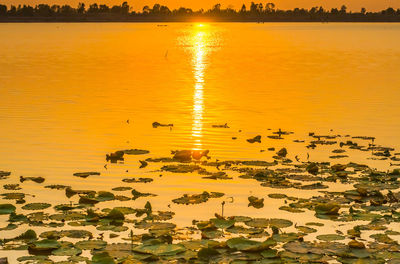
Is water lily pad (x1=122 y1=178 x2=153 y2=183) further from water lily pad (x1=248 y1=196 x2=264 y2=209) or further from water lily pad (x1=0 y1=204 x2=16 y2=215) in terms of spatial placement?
water lily pad (x1=0 y1=204 x2=16 y2=215)

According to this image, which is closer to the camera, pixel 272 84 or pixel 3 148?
pixel 3 148

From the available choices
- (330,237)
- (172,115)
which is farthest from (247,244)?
(172,115)

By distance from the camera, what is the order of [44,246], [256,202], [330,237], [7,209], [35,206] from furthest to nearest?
[256,202]
[35,206]
[7,209]
[330,237]
[44,246]

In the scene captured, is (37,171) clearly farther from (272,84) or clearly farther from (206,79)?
(206,79)

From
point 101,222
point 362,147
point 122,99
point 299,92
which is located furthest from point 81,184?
point 299,92

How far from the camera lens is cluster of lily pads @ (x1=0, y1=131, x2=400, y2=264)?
9391 mm

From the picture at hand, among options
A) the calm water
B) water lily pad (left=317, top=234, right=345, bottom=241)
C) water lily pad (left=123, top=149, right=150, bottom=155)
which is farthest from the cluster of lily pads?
water lily pad (left=123, top=149, right=150, bottom=155)

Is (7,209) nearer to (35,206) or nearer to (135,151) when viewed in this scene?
(35,206)

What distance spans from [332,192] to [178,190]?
10.4ft

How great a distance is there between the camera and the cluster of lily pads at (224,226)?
9.39 m

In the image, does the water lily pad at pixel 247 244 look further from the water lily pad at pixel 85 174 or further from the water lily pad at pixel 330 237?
the water lily pad at pixel 85 174

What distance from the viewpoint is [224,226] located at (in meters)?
10.7

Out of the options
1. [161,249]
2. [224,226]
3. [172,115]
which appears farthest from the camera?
[172,115]

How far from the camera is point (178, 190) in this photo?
1370cm
